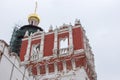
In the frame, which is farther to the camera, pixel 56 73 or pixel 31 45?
pixel 31 45

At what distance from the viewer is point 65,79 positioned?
96.7 ft

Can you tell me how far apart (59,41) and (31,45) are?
327 centimetres

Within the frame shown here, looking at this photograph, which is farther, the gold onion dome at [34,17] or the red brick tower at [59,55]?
the gold onion dome at [34,17]

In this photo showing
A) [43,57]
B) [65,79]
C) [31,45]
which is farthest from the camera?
[31,45]

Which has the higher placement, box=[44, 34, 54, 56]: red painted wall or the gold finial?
the gold finial

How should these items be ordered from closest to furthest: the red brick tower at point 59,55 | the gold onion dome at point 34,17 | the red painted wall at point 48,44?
the red brick tower at point 59,55 → the red painted wall at point 48,44 → the gold onion dome at point 34,17

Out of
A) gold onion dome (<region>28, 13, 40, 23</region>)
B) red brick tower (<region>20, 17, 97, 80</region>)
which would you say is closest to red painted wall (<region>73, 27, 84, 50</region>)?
red brick tower (<region>20, 17, 97, 80</region>)

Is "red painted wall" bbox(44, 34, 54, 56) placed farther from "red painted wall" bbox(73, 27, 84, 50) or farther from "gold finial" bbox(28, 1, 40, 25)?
"gold finial" bbox(28, 1, 40, 25)

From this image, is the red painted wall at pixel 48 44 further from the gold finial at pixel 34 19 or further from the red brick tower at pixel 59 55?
the gold finial at pixel 34 19

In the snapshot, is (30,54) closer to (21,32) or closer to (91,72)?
(91,72)

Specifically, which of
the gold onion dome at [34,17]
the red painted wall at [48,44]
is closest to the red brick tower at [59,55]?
the red painted wall at [48,44]

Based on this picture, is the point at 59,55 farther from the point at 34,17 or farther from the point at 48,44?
the point at 34,17

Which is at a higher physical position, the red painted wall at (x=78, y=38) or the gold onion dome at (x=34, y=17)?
the gold onion dome at (x=34, y=17)

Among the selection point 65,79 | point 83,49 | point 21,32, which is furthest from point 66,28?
point 21,32
